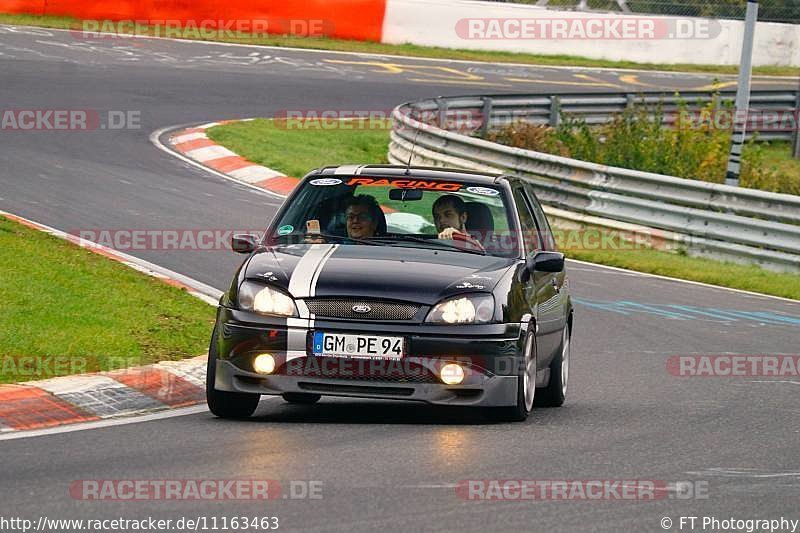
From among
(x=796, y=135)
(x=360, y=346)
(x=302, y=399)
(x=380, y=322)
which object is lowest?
(x=796, y=135)

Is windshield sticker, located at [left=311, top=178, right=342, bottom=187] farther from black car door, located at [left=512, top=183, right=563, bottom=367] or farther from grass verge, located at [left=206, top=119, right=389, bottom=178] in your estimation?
grass verge, located at [left=206, top=119, right=389, bottom=178]

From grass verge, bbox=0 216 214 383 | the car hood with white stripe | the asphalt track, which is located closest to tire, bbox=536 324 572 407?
the asphalt track

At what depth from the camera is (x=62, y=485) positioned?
6.80 metres

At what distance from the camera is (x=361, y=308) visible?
8.60 m

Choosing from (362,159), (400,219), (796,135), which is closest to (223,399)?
(400,219)

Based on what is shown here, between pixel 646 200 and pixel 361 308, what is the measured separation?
1223cm

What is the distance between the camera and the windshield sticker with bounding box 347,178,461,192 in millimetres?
9914

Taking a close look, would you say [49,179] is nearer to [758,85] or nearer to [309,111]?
[309,111]

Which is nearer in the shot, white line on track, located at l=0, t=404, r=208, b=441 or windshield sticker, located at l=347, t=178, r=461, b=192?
white line on track, located at l=0, t=404, r=208, b=441

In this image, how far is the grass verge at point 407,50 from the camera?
3522cm

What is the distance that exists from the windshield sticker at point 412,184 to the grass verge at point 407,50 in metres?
26.0

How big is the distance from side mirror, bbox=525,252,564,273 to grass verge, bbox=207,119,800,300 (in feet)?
26.5

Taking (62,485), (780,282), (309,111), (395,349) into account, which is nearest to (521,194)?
(395,349)

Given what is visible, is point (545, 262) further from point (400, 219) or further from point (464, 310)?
point (464, 310)
